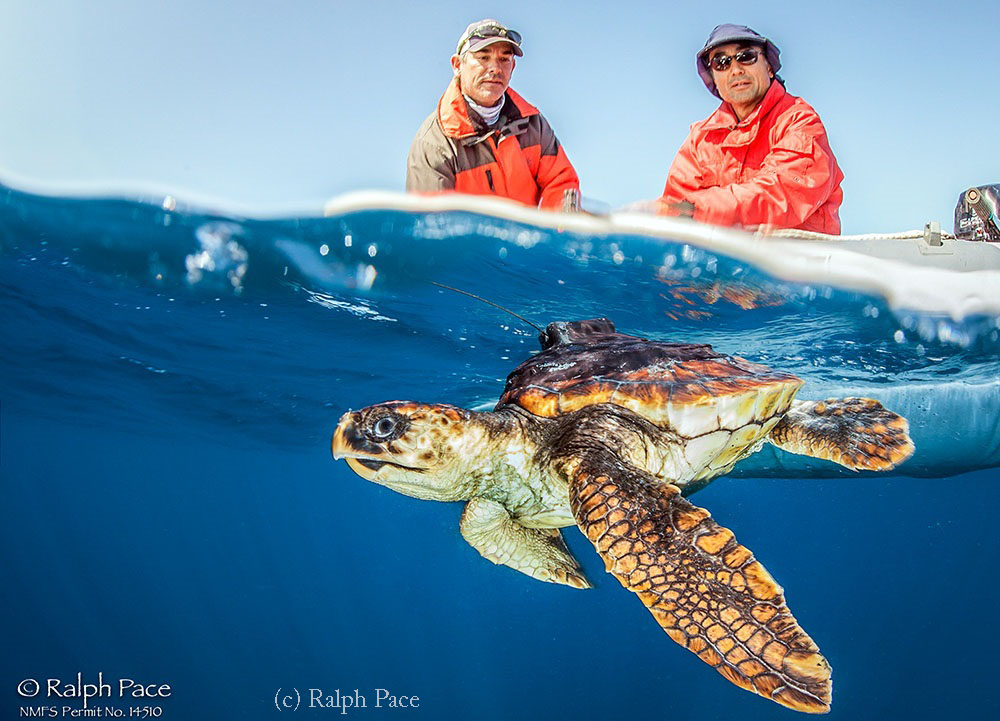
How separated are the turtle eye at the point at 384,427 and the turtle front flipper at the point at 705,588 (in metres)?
0.96

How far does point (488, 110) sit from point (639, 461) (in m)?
2.63

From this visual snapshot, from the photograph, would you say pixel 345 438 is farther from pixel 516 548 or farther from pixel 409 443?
pixel 516 548

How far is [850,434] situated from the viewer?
159 inches

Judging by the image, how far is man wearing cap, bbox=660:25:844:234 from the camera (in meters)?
3.91

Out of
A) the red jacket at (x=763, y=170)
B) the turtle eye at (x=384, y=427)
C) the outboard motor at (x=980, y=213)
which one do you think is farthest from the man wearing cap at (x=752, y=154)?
the turtle eye at (x=384, y=427)

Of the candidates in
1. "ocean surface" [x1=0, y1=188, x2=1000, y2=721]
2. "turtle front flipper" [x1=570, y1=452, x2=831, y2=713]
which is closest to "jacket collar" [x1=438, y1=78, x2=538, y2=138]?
"ocean surface" [x1=0, y1=188, x2=1000, y2=721]

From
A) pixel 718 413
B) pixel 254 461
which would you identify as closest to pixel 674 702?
pixel 254 461

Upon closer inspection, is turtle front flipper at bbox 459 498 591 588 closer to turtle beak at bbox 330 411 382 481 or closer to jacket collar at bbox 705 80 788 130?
turtle beak at bbox 330 411 382 481

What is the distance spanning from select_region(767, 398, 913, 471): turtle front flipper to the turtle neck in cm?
301

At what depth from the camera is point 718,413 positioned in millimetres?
3324

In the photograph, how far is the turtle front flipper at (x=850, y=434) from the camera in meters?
3.92

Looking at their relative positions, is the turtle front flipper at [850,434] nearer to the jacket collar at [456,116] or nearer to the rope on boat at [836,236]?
the rope on boat at [836,236]

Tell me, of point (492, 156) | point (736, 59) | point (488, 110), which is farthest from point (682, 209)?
point (488, 110)

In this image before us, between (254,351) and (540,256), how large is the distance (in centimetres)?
466
